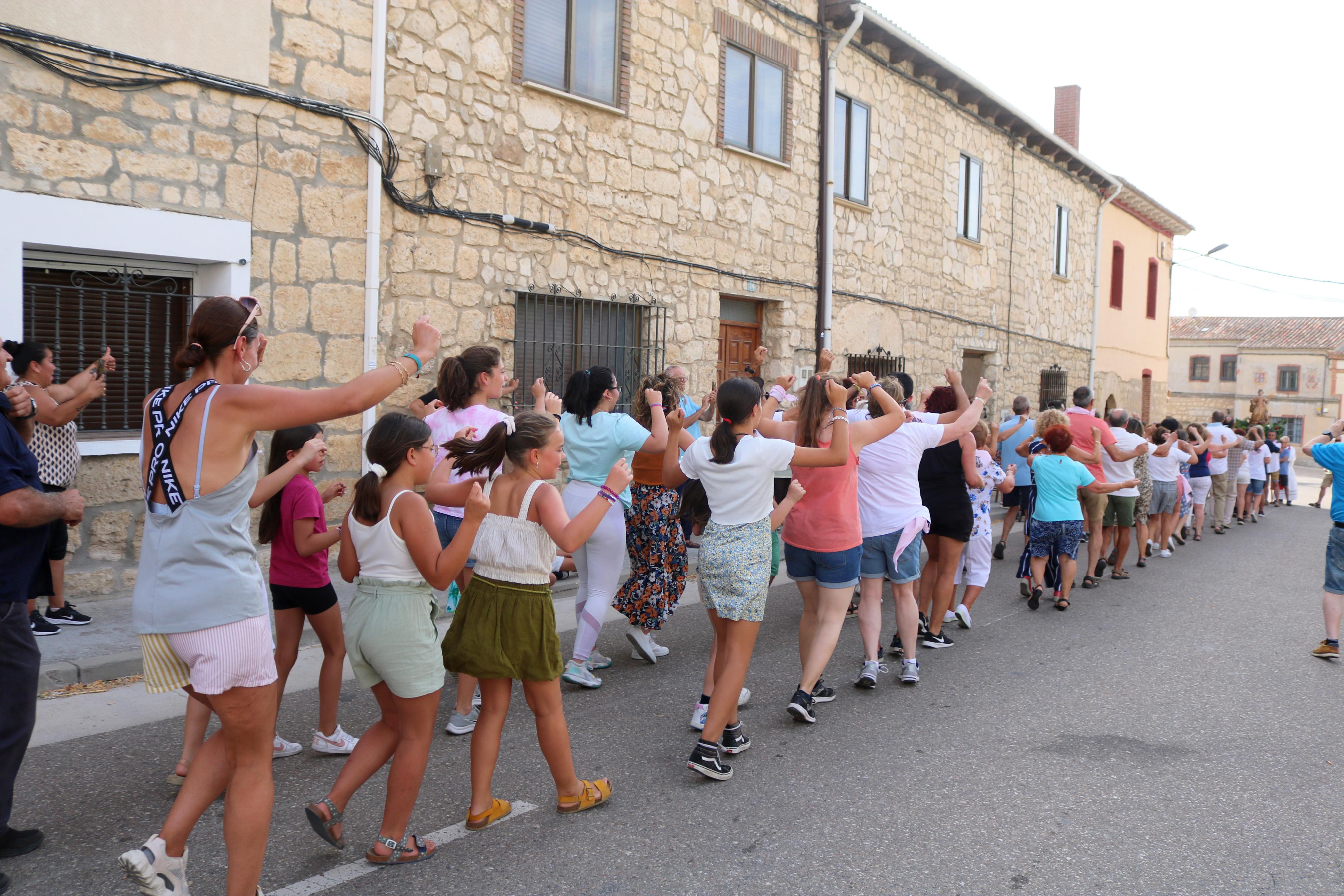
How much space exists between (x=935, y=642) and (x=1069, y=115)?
839 inches

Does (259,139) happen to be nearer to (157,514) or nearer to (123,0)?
(123,0)

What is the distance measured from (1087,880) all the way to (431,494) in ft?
8.97

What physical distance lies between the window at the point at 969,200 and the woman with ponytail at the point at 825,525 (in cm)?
1355

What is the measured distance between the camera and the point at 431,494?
3.75 metres

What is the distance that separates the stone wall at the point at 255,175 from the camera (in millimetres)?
6121

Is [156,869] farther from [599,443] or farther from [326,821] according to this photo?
[599,443]

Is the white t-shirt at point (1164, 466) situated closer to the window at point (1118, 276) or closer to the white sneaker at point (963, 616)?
the white sneaker at point (963, 616)

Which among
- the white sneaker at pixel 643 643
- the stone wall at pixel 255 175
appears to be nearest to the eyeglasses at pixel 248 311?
the white sneaker at pixel 643 643

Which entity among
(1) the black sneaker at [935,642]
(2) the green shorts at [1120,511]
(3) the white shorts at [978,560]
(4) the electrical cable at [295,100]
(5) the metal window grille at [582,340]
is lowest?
(1) the black sneaker at [935,642]

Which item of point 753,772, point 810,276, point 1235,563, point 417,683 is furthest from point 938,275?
point 417,683

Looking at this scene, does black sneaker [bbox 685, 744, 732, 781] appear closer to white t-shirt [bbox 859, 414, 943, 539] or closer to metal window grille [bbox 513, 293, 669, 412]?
white t-shirt [bbox 859, 414, 943, 539]

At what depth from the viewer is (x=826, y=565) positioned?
471 cm

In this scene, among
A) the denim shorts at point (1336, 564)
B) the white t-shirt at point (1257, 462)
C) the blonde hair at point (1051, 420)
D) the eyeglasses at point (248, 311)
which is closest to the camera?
the eyeglasses at point (248, 311)

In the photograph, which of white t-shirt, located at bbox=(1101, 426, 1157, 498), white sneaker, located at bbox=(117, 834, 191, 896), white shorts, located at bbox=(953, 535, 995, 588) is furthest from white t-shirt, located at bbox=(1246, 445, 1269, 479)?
white sneaker, located at bbox=(117, 834, 191, 896)
